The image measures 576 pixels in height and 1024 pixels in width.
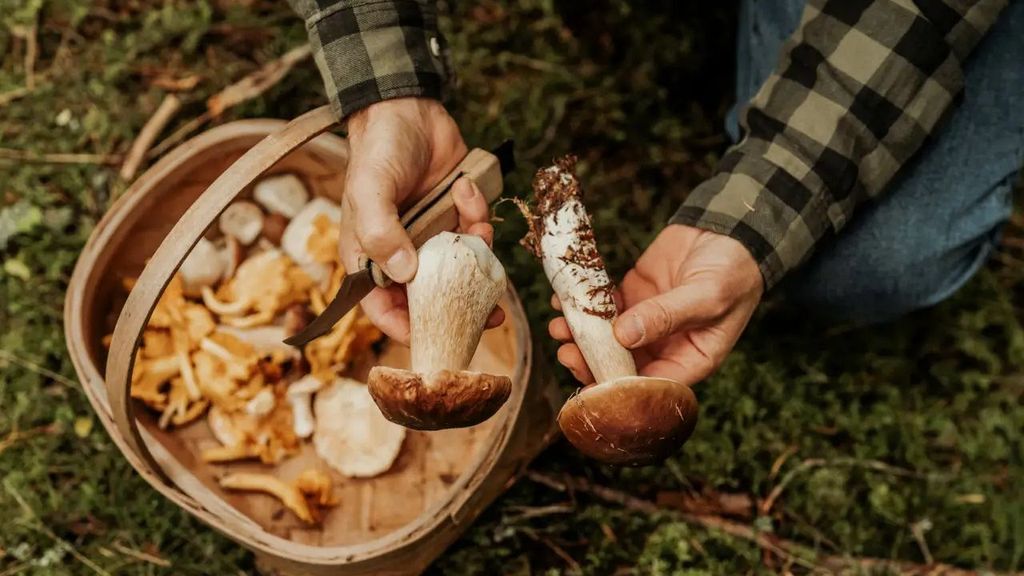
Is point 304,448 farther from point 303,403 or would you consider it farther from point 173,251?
point 173,251

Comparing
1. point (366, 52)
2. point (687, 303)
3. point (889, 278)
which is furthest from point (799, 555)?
point (366, 52)

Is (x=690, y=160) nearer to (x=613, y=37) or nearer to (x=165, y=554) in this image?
(x=613, y=37)

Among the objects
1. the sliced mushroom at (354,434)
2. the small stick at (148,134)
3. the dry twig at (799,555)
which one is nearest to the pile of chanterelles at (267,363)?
the sliced mushroom at (354,434)

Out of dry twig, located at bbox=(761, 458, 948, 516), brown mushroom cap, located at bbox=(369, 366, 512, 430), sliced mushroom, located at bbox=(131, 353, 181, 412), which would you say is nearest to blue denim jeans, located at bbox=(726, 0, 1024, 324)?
dry twig, located at bbox=(761, 458, 948, 516)

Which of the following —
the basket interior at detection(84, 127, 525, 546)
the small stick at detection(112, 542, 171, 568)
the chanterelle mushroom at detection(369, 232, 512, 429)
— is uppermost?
the chanterelle mushroom at detection(369, 232, 512, 429)

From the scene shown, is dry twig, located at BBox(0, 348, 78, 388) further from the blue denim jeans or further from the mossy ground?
the blue denim jeans

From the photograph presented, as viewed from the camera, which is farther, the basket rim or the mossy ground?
the mossy ground
